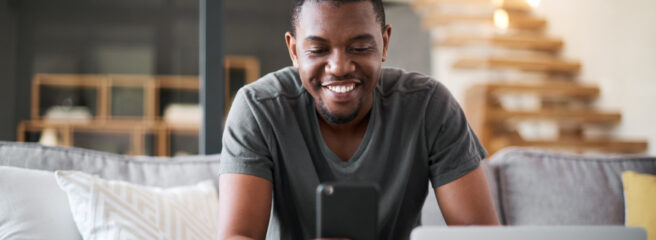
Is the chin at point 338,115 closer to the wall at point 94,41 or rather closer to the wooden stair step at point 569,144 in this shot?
→ the wooden stair step at point 569,144

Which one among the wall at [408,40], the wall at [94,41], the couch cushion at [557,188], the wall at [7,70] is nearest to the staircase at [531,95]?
the couch cushion at [557,188]

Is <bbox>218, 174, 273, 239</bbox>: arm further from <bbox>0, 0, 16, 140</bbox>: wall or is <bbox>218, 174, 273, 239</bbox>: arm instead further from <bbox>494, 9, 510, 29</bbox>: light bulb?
<bbox>0, 0, 16, 140</bbox>: wall

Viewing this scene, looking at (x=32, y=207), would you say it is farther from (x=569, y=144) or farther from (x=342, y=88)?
(x=569, y=144)

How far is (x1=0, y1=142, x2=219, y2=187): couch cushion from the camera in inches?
A: 56.9

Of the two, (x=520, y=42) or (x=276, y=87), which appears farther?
(x=520, y=42)

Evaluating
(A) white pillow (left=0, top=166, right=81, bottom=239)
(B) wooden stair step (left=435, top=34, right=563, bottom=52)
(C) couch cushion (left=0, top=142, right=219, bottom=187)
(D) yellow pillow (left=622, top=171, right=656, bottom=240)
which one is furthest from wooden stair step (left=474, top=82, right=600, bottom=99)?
(A) white pillow (left=0, top=166, right=81, bottom=239)

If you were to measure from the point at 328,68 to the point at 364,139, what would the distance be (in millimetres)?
207

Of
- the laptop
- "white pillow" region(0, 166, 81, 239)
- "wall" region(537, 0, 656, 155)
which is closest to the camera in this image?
the laptop

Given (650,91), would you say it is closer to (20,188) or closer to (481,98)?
(481,98)

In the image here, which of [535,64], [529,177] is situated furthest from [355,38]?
[535,64]

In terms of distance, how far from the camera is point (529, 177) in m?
1.72

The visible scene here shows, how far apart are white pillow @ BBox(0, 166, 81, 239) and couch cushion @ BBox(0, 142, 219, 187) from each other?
135 millimetres

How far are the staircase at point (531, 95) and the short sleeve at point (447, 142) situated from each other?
198cm

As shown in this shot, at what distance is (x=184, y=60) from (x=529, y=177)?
4.03 meters
